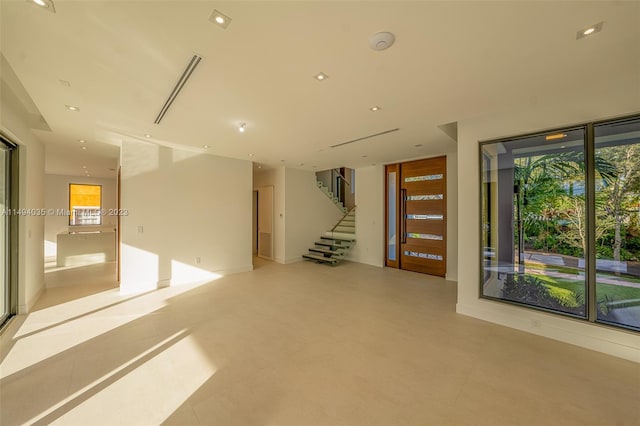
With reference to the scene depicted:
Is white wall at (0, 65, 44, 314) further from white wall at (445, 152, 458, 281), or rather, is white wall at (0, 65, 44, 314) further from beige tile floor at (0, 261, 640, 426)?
white wall at (445, 152, 458, 281)

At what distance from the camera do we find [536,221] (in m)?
3.29

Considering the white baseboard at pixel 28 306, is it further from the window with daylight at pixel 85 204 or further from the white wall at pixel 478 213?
the white wall at pixel 478 213

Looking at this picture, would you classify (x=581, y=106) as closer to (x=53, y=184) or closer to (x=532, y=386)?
(x=532, y=386)

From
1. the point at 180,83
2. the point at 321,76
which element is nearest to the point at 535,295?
the point at 321,76

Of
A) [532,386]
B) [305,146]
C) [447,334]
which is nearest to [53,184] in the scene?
[305,146]

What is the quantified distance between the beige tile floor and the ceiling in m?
2.78

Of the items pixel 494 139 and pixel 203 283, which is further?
pixel 203 283

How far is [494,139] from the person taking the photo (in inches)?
132

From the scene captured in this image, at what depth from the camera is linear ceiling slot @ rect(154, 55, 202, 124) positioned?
6.86 feet

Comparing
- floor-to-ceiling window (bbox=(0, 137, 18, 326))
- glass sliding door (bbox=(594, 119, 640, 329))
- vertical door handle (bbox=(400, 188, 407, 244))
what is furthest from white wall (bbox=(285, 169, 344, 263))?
glass sliding door (bbox=(594, 119, 640, 329))

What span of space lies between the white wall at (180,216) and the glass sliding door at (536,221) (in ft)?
16.5

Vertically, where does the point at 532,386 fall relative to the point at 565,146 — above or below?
below

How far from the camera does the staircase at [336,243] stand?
704 cm

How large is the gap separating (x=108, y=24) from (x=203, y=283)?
180 inches
